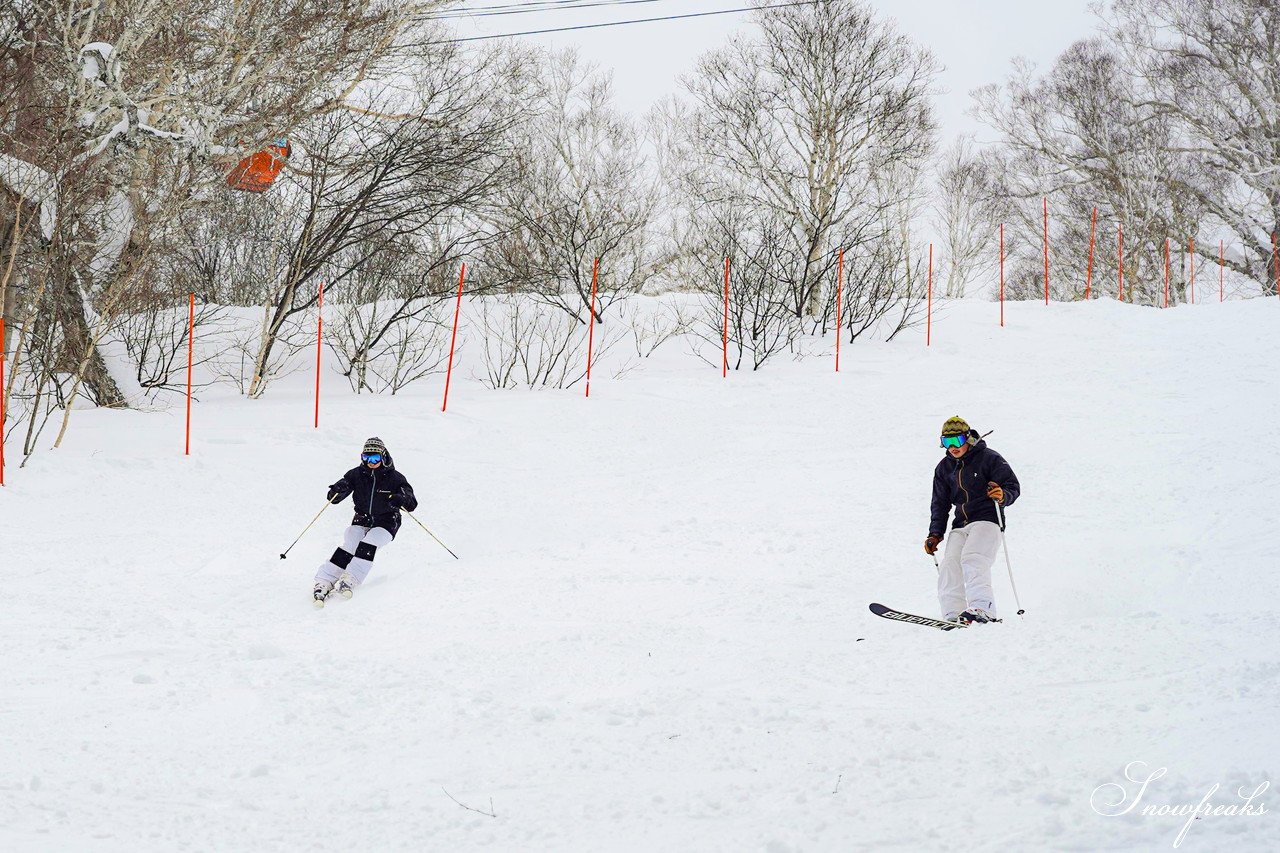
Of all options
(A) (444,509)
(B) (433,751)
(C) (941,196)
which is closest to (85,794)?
(B) (433,751)

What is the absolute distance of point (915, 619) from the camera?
5859 mm

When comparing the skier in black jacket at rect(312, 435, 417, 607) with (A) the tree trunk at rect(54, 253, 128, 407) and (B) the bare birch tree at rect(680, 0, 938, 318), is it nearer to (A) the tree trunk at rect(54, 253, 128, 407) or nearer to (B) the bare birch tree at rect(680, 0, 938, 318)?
(A) the tree trunk at rect(54, 253, 128, 407)

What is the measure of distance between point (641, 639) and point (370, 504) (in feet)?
8.96

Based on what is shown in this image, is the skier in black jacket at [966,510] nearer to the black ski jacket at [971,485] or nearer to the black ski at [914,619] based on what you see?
the black ski jacket at [971,485]

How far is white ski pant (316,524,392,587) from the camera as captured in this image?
7020 mm

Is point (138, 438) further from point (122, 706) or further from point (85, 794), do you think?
point (85, 794)

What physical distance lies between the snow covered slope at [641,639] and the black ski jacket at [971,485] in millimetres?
679

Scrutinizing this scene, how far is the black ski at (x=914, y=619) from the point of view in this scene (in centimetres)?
570

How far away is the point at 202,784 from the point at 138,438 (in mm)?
7223

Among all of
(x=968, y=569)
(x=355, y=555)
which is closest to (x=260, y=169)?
(x=355, y=555)

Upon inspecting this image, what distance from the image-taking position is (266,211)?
14.8m

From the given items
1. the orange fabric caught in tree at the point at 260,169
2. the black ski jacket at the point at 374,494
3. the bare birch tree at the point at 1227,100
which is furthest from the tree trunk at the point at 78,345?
the bare birch tree at the point at 1227,100

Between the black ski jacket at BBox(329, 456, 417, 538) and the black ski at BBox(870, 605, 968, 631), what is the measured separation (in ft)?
12.0

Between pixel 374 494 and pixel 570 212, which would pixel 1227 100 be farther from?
pixel 374 494
